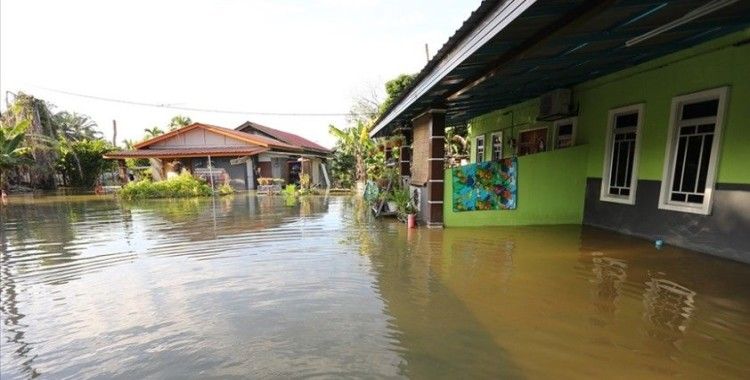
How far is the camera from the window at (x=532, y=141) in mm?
10227

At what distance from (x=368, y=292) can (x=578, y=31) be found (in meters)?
3.96

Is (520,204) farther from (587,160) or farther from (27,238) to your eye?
(27,238)

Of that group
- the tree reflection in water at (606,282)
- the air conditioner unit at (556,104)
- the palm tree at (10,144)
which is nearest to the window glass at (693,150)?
the tree reflection in water at (606,282)

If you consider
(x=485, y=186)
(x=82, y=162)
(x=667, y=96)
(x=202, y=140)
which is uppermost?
(x=202, y=140)

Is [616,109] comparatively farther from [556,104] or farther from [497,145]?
[497,145]

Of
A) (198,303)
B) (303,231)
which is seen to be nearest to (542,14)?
(198,303)

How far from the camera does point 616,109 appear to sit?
297 inches

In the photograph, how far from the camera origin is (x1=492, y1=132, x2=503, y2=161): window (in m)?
12.6

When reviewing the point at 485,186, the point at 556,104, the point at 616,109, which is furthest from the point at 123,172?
the point at 616,109

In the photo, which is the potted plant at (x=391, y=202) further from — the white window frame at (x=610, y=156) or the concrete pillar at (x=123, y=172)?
the concrete pillar at (x=123, y=172)

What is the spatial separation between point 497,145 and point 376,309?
1053 cm

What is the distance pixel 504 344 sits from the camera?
311 centimetres

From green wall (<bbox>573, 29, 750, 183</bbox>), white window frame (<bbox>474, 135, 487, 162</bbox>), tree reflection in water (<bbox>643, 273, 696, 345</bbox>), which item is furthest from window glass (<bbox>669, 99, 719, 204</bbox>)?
white window frame (<bbox>474, 135, 487, 162</bbox>)

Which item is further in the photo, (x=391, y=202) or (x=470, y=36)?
(x=391, y=202)
